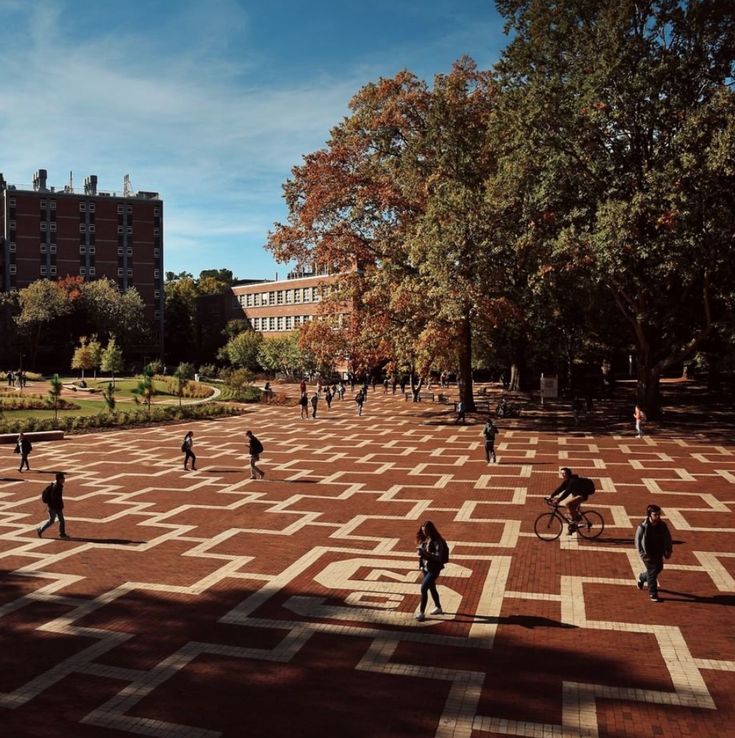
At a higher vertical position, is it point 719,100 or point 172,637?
point 719,100

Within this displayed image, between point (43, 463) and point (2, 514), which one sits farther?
point (43, 463)

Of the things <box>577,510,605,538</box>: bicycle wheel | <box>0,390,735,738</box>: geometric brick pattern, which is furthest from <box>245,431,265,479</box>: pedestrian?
<box>577,510,605,538</box>: bicycle wheel

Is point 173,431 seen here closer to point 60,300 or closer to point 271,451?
point 271,451

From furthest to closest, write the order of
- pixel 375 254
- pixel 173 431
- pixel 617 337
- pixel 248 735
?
pixel 617 337, pixel 375 254, pixel 173 431, pixel 248 735

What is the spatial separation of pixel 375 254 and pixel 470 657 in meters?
30.3

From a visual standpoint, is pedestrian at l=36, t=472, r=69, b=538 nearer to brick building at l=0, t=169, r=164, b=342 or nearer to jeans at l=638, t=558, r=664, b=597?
jeans at l=638, t=558, r=664, b=597

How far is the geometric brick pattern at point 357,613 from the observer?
766 cm

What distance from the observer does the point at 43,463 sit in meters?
25.3

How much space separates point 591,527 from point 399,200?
2454cm

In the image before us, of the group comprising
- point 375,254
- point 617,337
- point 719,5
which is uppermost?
point 719,5

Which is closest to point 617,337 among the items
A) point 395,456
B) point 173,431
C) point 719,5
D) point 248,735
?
point 719,5

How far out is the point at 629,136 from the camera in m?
28.5

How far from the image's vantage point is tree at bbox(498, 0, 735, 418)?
25469 mm

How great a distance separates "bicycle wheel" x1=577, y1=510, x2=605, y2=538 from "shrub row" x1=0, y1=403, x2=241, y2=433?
83.1 ft
